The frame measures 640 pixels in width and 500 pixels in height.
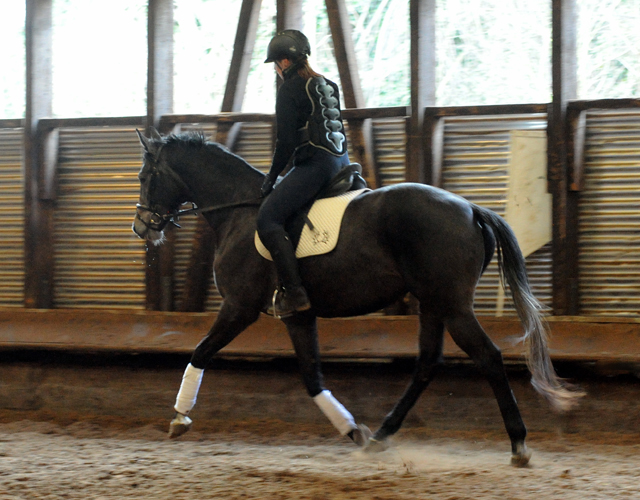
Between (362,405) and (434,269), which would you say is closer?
(434,269)

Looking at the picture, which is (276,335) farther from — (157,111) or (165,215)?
(157,111)

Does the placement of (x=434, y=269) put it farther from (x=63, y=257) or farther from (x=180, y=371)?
(x=63, y=257)

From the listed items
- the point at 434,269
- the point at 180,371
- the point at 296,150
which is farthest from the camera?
the point at 180,371

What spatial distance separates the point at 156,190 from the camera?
16.1 feet

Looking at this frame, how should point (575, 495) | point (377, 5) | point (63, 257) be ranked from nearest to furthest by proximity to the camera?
1. point (575, 495)
2. point (377, 5)
3. point (63, 257)

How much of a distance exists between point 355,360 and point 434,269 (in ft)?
5.57

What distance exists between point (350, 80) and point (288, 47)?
1871 mm

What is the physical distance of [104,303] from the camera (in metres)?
6.72

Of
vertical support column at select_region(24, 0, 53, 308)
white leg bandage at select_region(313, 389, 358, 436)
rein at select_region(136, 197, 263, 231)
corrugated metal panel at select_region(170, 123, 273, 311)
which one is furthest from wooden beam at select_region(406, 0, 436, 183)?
vertical support column at select_region(24, 0, 53, 308)

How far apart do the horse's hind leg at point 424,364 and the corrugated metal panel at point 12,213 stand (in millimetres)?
4325

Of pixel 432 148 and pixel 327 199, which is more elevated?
pixel 432 148

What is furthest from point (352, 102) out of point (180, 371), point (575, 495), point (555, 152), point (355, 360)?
point (575, 495)

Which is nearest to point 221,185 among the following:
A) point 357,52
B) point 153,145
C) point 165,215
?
point 165,215

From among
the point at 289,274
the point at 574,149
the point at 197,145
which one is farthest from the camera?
the point at 574,149
